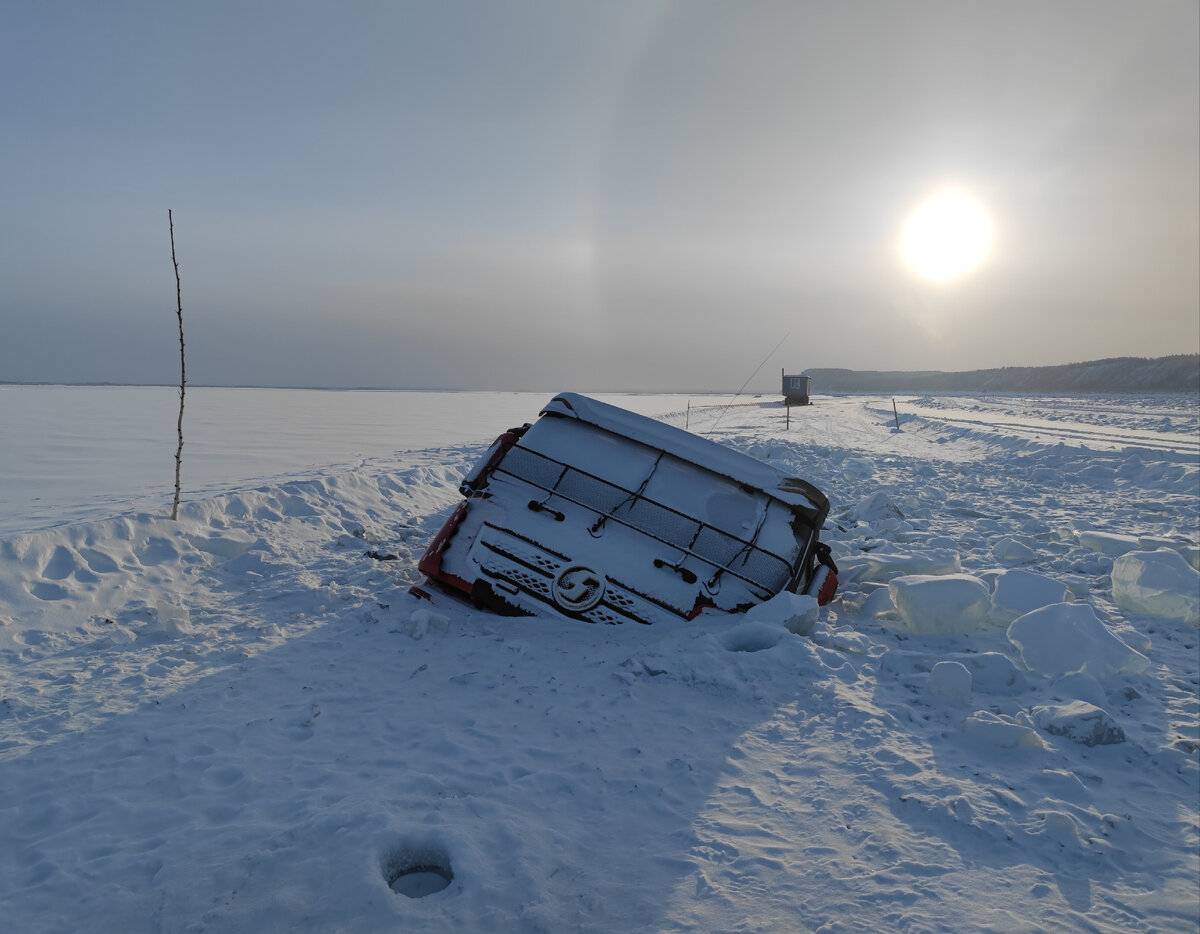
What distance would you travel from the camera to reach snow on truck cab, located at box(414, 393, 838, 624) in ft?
15.6

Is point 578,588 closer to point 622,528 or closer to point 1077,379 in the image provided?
point 622,528

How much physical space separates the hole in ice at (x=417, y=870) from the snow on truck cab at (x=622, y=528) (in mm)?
2387

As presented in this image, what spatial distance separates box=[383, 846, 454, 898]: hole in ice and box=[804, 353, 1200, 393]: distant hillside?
86.0 metres

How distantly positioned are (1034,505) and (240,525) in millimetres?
10700

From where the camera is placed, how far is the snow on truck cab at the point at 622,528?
15.6 ft

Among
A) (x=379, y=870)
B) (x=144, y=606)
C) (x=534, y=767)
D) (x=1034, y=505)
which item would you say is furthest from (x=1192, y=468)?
(x=144, y=606)

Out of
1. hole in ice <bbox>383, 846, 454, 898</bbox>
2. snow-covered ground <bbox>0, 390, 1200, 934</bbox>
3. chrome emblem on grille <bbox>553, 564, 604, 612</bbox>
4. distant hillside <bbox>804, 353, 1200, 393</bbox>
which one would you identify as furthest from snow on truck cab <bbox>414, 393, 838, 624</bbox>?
distant hillside <bbox>804, 353, 1200, 393</bbox>

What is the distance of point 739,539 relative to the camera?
4.93m

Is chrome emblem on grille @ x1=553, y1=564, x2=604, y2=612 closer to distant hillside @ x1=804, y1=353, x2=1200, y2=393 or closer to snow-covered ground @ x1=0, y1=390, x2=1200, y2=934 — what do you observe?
snow-covered ground @ x1=0, y1=390, x2=1200, y2=934

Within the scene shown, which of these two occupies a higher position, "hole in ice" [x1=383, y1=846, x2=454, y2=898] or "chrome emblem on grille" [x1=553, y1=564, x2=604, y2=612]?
"chrome emblem on grille" [x1=553, y1=564, x2=604, y2=612]

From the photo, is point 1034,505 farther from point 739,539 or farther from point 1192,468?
point 739,539

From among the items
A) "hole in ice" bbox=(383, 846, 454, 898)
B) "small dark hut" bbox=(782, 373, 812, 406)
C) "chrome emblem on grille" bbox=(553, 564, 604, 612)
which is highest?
"small dark hut" bbox=(782, 373, 812, 406)

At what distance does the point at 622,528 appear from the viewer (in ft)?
16.3

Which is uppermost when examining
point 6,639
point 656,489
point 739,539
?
point 656,489
